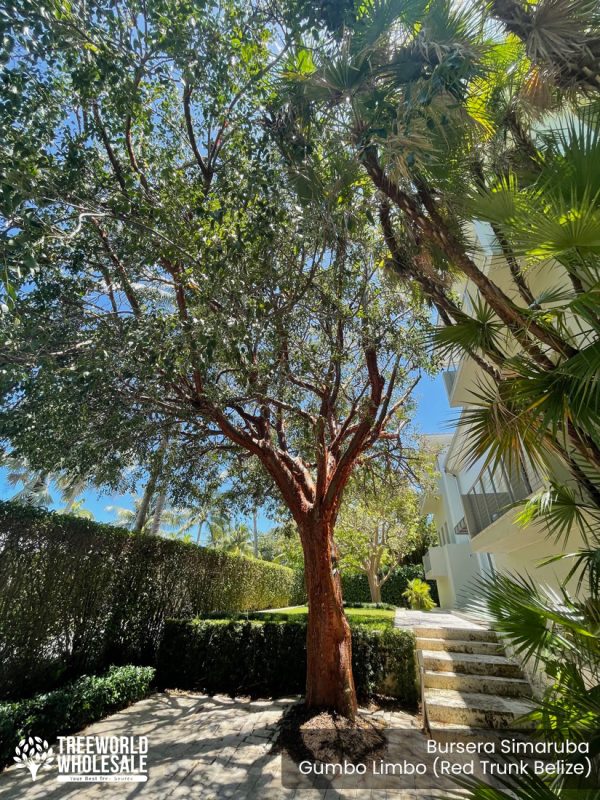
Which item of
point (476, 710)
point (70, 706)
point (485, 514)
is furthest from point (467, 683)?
point (70, 706)

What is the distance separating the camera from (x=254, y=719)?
6.28 metres

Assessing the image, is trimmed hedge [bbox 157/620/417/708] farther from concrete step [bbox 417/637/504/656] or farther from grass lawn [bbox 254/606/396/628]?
concrete step [bbox 417/637/504/656]

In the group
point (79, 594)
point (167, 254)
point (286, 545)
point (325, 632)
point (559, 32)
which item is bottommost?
point (325, 632)

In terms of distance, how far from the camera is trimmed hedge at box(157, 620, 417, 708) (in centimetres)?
729

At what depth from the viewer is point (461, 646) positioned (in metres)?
7.73


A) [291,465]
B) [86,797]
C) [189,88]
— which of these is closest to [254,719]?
[86,797]

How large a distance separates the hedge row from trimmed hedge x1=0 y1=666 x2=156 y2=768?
0.64 m

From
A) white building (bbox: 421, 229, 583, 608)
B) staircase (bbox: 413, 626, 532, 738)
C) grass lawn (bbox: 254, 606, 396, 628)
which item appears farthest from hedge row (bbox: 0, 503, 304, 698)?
white building (bbox: 421, 229, 583, 608)

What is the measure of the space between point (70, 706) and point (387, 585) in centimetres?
2380

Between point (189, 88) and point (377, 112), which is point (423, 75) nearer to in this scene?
point (377, 112)

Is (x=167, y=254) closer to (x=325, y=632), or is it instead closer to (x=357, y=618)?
(x=325, y=632)

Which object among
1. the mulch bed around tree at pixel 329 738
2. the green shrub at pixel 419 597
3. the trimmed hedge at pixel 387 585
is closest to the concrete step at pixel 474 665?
the mulch bed around tree at pixel 329 738

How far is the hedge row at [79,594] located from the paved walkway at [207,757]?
127cm

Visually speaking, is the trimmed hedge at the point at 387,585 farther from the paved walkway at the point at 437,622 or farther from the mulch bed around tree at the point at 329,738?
the mulch bed around tree at the point at 329,738
